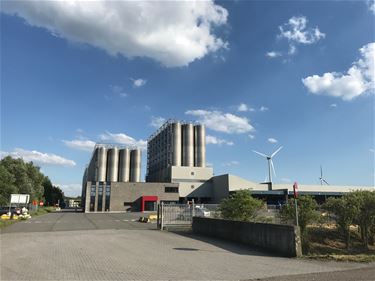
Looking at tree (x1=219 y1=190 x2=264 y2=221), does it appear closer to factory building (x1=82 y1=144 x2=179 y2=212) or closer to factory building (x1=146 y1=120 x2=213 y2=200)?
factory building (x1=82 y1=144 x2=179 y2=212)

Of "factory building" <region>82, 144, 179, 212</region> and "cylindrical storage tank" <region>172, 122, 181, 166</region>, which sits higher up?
"cylindrical storage tank" <region>172, 122, 181, 166</region>

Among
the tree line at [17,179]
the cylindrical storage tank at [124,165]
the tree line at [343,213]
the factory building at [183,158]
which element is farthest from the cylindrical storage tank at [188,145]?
the tree line at [343,213]

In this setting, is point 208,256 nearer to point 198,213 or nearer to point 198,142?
point 198,213

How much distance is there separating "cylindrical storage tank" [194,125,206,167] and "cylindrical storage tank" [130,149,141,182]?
20.7m

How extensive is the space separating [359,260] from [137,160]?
105186mm

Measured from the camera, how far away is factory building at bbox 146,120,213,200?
9194cm

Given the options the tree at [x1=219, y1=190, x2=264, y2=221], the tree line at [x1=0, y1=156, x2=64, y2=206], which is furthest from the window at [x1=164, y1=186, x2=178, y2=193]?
the tree at [x1=219, y1=190, x2=264, y2=221]

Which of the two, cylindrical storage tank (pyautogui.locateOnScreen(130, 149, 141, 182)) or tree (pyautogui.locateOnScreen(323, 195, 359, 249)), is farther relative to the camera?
cylindrical storage tank (pyautogui.locateOnScreen(130, 149, 141, 182))

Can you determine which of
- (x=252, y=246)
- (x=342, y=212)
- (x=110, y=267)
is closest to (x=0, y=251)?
(x=110, y=267)

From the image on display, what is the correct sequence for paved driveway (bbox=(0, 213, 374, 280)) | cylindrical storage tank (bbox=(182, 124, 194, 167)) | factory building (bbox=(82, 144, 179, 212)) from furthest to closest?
cylindrical storage tank (bbox=(182, 124, 194, 167)) → factory building (bbox=(82, 144, 179, 212)) → paved driveway (bbox=(0, 213, 374, 280))

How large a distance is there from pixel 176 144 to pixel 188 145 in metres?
3.56

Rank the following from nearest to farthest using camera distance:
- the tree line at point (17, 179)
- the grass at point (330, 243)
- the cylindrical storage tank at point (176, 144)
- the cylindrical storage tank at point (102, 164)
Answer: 1. the grass at point (330, 243)
2. the tree line at point (17, 179)
3. the cylindrical storage tank at point (176, 144)
4. the cylindrical storage tank at point (102, 164)

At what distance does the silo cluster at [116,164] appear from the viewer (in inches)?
4353

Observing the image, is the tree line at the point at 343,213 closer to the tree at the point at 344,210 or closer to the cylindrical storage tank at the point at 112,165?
the tree at the point at 344,210
